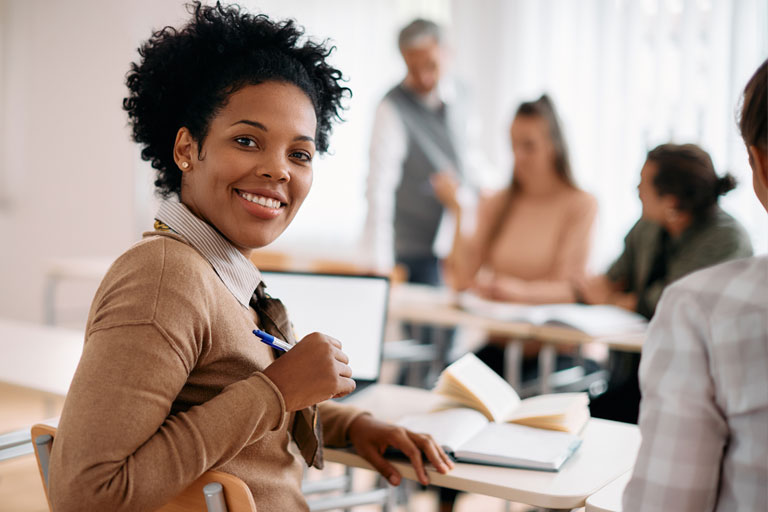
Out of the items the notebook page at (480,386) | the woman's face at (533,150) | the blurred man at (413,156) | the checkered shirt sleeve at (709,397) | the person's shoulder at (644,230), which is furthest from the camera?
the blurred man at (413,156)

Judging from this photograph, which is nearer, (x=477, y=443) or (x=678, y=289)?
(x=678, y=289)

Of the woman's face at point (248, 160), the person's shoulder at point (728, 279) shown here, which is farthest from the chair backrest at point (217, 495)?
the person's shoulder at point (728, 279)

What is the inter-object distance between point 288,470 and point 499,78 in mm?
3808

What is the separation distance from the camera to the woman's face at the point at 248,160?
3.70ft

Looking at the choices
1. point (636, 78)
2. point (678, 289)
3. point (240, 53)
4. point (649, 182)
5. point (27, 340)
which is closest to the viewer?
point (678, 289)

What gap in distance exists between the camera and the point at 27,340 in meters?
2.30

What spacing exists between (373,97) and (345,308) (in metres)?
3.24

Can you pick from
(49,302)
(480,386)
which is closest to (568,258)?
(480,386)

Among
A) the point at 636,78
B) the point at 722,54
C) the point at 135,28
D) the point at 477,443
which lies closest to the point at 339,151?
the point at 135,28

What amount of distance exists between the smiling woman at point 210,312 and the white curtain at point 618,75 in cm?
286

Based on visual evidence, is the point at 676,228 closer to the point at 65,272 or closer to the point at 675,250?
the point at 675,250

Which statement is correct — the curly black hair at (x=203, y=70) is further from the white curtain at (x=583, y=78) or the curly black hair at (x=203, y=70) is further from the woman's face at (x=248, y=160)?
the white curtain at (x=583, y=78)

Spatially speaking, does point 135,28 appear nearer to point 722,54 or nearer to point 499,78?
point 499,78

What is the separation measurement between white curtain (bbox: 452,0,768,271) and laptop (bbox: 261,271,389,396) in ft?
7.47
